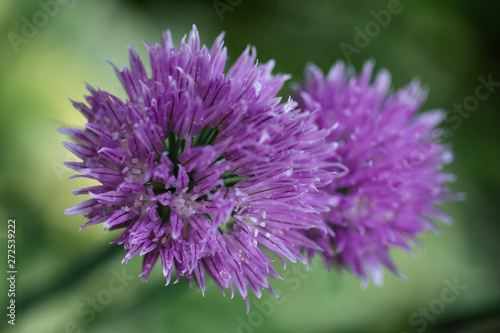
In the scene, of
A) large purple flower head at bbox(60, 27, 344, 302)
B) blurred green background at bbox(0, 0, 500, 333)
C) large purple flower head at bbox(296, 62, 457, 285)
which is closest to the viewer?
large purple flower head at bbox(60, 27, 344, 302)

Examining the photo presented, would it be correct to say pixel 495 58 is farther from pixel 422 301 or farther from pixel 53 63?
pixel 53 63

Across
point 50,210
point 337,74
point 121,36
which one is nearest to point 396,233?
point 337,74

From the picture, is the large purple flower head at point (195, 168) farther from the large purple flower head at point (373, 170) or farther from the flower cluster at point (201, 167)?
the large purple flower head at point (373, 170)

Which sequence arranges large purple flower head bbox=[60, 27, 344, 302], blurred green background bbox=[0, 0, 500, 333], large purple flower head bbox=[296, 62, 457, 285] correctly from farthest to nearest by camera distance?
1. blurred green background bbox=[0, 0, 500, 333]
2. large purple flower head bbox=[296, 62, 457, 285]
3. large purple flower head bbox=[60, 27, 344, 302]

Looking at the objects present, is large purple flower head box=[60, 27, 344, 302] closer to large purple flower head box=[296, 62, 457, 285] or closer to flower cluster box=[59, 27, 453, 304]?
flower cluster box=[59, 27, 453, 304]

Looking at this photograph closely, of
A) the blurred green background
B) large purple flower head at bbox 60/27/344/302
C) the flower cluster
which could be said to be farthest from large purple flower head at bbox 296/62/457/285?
the blurred green background

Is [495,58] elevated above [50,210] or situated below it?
above
